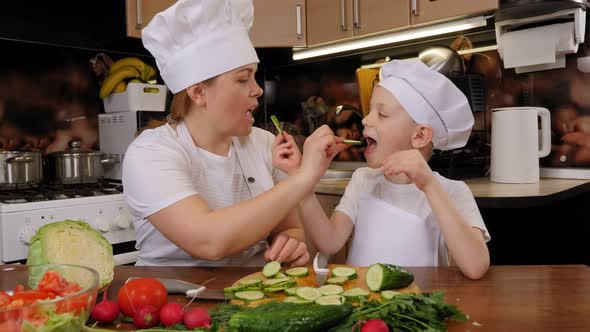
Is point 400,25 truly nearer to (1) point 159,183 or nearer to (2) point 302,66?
(2) point 302,66

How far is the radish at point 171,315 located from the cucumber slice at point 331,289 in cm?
24

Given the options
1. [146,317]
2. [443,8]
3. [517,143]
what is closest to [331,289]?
[146,317]

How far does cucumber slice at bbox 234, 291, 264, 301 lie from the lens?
86cm

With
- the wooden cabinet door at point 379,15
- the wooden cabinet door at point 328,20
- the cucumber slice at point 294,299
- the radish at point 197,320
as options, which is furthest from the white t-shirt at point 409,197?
the wooden cabinet door at point 328,20

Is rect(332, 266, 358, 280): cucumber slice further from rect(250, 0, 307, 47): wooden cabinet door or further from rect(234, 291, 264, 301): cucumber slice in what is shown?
rect(250, 0, 307, 47): wooden cabinet door

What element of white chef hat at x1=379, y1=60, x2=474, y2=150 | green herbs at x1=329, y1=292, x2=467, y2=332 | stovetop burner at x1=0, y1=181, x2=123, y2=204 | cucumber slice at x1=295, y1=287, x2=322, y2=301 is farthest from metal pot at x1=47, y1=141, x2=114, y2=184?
green herbs at x1=329, y1=292, x2=467, y2=332

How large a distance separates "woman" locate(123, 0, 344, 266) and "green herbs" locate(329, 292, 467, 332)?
40 cm

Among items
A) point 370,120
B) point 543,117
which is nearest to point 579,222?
point 543,117

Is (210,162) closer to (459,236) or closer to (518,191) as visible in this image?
(459,236)

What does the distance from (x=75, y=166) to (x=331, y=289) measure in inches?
77.2

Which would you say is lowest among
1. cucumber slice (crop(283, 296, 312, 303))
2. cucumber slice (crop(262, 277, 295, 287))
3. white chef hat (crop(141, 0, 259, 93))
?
cucumber slice (crop(283, 296, 312, 303))

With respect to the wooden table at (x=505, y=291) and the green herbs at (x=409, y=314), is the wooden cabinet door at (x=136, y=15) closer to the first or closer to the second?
the wooden table at (x=505, y=291)

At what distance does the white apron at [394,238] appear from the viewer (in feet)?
4.44

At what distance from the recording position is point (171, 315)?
2.45ft
